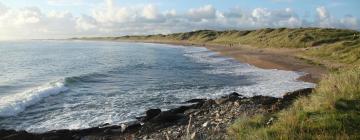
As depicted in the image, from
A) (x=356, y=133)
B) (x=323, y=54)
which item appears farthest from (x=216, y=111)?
(x=323, y=54)

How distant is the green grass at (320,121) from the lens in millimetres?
8031

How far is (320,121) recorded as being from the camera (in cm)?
896

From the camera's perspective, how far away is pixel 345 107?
10.0 metres

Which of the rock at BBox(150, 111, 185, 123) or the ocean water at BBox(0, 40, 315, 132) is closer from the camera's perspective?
the rock at BBox(150, 111, 185, 123)

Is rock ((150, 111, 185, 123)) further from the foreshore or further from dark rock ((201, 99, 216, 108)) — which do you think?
dark rock ((201, 99, 216, 108))

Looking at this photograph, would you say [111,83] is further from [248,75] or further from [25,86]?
[248,75]

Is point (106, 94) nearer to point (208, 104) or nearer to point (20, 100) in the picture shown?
point (20, 100)

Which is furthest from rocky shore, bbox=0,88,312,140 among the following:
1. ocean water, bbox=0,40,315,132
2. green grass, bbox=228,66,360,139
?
green grass, bbox=228,66,360,139

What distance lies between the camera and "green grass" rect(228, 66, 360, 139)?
8.03 metres

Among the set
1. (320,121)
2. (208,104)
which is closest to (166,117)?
(208,104)

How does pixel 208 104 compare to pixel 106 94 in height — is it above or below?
above

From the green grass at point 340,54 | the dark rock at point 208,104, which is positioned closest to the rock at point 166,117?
the dark rock at point 208,104

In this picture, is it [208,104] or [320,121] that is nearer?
[320,121]

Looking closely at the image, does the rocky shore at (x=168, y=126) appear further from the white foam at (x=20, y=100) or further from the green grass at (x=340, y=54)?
the green grass at (x=340, y=54)
